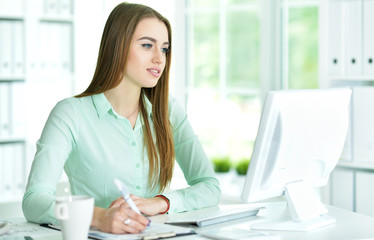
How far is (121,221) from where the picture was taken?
4.88 ft

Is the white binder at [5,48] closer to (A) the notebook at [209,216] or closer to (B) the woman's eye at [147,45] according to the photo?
(B) the woman's eye at [147,45]

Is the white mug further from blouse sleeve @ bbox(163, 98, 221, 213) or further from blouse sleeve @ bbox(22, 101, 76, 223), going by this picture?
blouse sleeve @ bbox(163, 98, 221, 213)

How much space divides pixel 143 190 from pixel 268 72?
6.17 feet

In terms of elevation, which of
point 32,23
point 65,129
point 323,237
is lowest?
point 323,237

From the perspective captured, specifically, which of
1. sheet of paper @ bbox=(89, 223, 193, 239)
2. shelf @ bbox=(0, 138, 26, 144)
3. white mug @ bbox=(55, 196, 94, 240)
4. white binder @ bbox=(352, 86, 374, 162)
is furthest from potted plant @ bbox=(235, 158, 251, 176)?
white mug @ bbox=(55, 196, 94, 240)

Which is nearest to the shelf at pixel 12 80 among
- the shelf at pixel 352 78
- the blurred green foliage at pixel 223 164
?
the blurred green foliage at pixel 223 164

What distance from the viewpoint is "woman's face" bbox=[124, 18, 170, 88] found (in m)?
1.98

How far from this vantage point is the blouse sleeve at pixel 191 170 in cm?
190

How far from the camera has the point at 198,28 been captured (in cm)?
411

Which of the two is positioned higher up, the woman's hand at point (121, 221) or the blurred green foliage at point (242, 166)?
the woman's hand at point (121, 221)

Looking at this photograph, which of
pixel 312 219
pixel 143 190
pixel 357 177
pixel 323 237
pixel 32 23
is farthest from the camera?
pixel 32 23

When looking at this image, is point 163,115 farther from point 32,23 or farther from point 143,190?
point 32,23

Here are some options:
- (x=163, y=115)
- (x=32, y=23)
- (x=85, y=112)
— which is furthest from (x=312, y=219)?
(x=32, y=23)

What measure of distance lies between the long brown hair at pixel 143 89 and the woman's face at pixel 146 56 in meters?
0.02
